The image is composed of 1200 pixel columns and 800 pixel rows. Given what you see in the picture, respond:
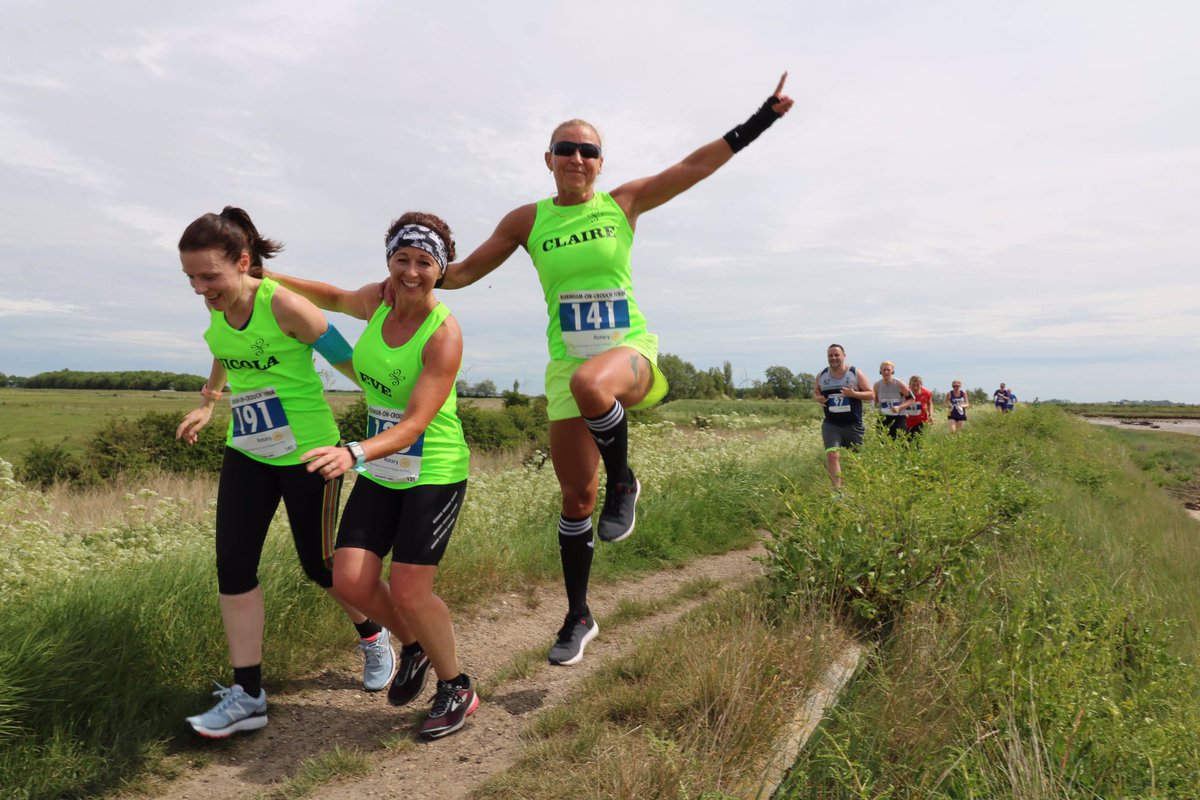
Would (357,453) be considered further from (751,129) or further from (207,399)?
Answer: (751,129)

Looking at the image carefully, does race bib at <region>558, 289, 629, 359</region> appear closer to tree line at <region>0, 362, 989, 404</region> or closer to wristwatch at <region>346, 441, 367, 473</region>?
wristwatch at <region>346, 441, 367, 473</region>

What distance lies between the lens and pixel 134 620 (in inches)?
142

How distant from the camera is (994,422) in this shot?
1097 inches

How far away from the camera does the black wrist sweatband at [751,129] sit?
12.7 feet

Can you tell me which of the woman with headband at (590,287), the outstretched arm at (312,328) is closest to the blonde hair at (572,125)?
the woman with headband at (590,287)

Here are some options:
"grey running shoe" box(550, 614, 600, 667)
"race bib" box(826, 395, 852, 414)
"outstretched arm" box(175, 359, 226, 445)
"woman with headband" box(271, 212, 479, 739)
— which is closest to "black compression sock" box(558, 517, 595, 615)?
"grey running shoe" box(550, 614, 600, 667)

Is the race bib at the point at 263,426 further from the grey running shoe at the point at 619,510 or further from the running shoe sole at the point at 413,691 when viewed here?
the grey running shoe at the point at 619,510

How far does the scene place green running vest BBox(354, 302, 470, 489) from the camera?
131 inches

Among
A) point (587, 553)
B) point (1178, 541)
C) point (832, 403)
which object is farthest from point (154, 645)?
point (1178, 541)

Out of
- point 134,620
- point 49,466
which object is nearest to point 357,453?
point 134,620

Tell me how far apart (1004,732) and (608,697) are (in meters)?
1.78

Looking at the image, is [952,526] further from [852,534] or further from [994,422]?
[994,422]

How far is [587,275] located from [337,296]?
4.31ft

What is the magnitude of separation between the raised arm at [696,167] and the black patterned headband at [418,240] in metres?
1.00
